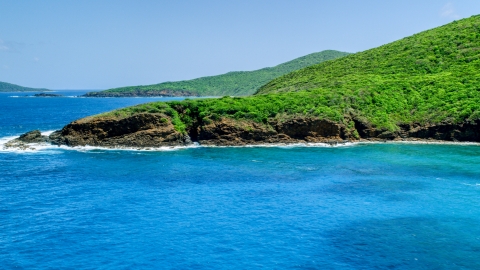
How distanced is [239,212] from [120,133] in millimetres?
34191

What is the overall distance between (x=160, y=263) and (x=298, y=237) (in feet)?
27.7

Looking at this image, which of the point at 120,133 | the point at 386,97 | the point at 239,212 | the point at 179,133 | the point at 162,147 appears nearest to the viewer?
the point at 239,212

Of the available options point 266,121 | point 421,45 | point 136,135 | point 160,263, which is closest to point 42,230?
point 160,263

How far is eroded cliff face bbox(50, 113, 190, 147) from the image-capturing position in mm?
57281

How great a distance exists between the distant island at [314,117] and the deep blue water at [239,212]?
959cm

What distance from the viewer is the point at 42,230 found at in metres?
25.6

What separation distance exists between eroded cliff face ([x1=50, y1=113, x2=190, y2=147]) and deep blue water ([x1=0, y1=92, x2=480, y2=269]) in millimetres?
7983

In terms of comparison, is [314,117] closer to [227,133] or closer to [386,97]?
[227,133]

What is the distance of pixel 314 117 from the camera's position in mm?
61188

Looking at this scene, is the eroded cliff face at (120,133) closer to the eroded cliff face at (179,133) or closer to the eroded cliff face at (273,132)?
the eroded cliff face at (179,133)

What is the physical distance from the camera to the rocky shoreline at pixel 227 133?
57.8 metres

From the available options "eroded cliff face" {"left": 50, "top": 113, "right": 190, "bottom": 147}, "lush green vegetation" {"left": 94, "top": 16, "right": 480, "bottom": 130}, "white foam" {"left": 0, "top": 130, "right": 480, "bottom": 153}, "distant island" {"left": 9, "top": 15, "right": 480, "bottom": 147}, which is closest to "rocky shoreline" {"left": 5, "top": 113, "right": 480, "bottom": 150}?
"eroded cliff face" {"left": 50, "top": 113, "right": 190, "bottom": 147}

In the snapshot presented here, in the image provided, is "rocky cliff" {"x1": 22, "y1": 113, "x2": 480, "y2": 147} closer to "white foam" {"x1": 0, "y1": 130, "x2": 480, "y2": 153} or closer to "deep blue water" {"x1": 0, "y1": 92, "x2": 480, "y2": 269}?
"white foam" {"x1": 0, "y1": 130, "x2": 480, "y2": 153}

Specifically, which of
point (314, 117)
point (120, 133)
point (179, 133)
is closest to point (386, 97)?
point (314, 117)
